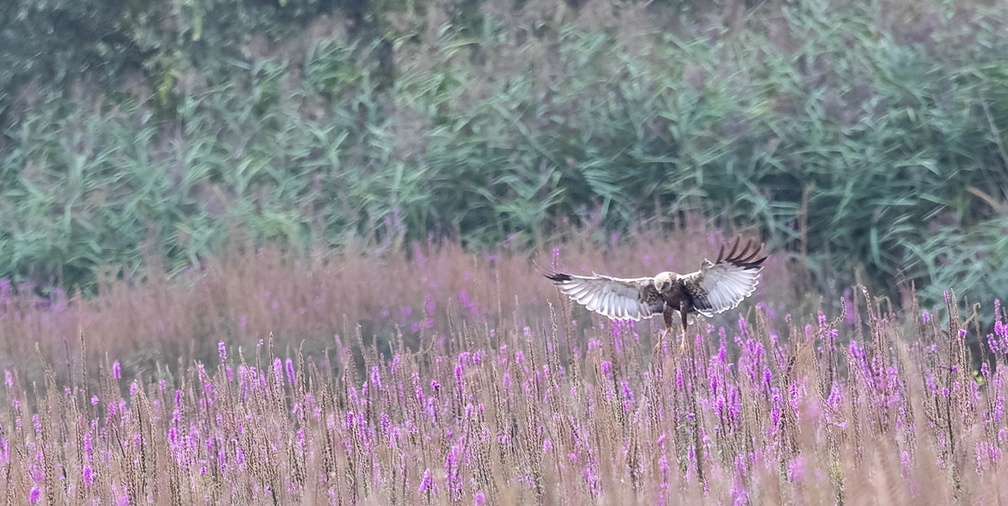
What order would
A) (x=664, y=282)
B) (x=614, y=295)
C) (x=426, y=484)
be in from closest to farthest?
(x=426, y=484) → (x=664, y=282) → (x=614, y=295)

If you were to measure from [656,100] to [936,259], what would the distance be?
1998mm

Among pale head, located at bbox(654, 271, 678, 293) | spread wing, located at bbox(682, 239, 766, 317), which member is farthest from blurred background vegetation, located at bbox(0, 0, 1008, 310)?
pale head, located at bbox(654, 271, 678, 293)

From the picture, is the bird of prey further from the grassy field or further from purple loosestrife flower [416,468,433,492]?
purple loosestrife flower [416,468,433,492]

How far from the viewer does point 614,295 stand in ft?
12.8

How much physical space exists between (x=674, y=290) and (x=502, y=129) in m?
3.93

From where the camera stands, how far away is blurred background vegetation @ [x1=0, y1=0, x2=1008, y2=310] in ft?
20.0

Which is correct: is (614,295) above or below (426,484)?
above

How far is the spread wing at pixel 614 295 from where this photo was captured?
12.3 feet

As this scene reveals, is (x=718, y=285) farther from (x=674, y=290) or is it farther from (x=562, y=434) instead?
(x=562, y=434)

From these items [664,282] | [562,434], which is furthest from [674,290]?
[562,434]

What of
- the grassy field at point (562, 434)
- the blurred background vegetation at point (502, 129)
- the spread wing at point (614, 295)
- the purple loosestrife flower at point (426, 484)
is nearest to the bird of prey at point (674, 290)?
the spread wing at point (614, 295)

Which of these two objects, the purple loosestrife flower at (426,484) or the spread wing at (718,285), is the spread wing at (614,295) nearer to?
the spread wing at (718,285)

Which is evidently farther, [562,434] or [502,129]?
[502,129]

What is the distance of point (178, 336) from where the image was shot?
6004mm
